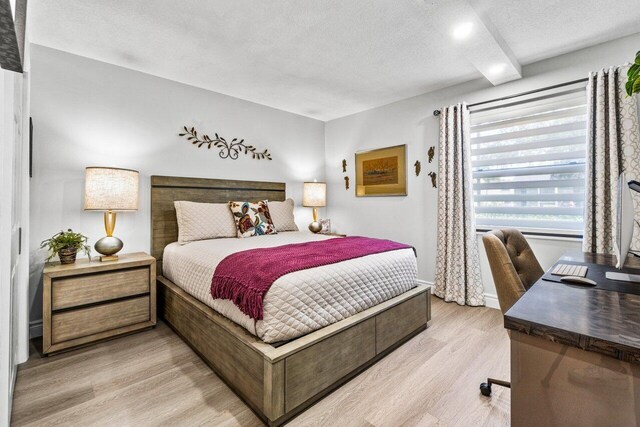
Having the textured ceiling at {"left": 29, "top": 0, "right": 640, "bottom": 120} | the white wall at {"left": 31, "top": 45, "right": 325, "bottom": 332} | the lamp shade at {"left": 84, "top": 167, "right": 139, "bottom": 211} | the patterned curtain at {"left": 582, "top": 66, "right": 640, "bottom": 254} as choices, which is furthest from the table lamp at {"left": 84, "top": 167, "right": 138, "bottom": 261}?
Answer: the patterned curtain at {"left": 582, "top": 66, "right": 640, "bottom": 254}

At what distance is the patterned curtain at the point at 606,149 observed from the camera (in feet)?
7.61

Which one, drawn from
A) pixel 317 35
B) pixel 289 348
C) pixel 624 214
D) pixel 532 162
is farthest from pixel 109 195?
pixel 532 162

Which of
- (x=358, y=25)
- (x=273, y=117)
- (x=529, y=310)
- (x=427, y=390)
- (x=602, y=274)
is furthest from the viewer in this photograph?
(x=273, y=117)

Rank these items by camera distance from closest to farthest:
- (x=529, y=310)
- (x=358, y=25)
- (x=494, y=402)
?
1. (x=529, y=310)
2. (x=494, y=402)
3. (x=358, y=25)

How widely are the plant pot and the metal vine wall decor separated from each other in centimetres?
155

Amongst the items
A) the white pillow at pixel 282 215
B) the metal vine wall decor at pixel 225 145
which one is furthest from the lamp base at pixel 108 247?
the white pillow at pixel 282 215

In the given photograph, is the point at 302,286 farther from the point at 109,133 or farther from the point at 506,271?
the point at 109,133

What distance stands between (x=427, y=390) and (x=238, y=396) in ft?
3.71

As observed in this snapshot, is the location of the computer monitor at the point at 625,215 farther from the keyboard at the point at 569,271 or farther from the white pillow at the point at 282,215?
the white pillow at the point at 282,215

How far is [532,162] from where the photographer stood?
2969 mm

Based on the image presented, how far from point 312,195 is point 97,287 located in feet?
8.85

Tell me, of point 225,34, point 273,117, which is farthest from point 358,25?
point 273,117

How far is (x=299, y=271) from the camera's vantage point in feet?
5.73

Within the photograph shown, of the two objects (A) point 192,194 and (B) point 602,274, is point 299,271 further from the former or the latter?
(A) point 192,194
